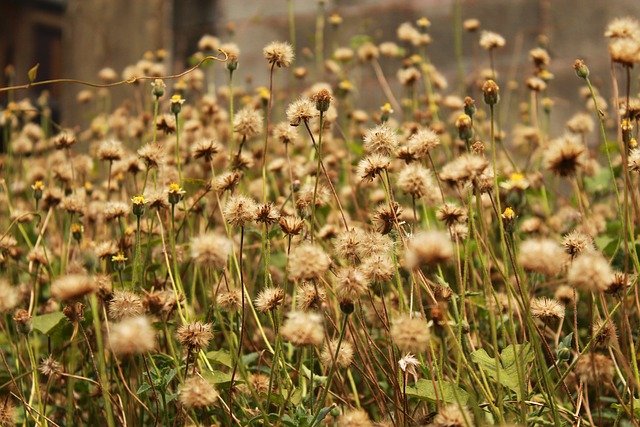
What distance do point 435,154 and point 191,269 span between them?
1058 millimetres

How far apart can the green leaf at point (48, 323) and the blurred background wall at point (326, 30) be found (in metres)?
1.70

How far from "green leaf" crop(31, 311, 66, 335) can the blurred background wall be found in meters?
1.70

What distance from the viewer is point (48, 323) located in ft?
5.03

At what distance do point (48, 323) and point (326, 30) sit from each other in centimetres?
281

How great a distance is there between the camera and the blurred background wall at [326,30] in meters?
3.53

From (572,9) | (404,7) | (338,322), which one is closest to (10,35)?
(404,7)

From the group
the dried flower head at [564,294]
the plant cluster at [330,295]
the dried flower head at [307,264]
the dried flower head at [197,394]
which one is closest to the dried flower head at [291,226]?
the plant cluster at [330,295]

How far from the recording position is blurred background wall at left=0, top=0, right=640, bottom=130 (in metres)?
3.53

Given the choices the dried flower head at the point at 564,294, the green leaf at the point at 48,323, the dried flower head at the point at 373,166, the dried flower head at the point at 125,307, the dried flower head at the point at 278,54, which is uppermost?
the dried flower head at the point at 278,54

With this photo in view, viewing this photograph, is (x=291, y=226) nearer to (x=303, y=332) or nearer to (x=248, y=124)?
(x=303, y=332)

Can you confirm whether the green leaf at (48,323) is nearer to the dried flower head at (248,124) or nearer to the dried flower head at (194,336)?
the dried flower head at (194,336)

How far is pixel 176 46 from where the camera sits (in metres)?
4.25

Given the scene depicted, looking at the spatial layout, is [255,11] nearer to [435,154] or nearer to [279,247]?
[435,154]

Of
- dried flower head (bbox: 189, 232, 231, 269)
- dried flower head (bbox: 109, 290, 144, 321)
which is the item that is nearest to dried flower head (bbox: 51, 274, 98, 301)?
dried flower head (bbox: 189, 232, 231, 269)
